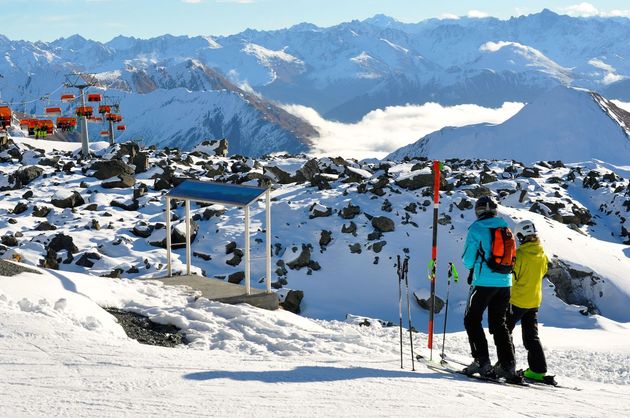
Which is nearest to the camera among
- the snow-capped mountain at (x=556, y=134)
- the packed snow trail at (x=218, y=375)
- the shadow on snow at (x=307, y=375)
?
the packed snow trail at (x=218, y=375)

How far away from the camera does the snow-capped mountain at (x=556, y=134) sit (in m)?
106

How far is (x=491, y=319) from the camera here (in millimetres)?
9367

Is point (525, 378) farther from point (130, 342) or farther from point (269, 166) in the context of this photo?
point (269, 166)

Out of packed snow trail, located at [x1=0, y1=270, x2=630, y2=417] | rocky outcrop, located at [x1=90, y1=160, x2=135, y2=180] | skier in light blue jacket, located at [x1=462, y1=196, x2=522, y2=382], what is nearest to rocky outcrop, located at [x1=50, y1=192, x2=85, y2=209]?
rocky outcrop, located at [x1=90, y1=160, x2=135, y2=180]

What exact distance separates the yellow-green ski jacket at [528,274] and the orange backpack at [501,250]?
643mm

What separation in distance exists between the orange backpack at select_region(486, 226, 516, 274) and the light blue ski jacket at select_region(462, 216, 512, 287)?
0.05 meters

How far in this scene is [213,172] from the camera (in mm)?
38219

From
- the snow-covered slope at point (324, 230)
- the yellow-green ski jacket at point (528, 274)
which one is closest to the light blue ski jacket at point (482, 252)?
the yellow-green ski jacket at point (528, 274)

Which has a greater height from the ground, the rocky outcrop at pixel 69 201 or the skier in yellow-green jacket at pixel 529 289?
the rocky outcrop at pixel 69 201

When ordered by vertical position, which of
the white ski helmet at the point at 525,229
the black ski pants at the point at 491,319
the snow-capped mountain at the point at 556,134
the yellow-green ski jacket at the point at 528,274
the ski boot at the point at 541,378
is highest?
the snow-capped mountain at the point at 556,134

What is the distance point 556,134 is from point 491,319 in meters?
108

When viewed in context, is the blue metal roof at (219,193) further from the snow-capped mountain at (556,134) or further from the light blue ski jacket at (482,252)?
the snow-capped mountain at (556,134)

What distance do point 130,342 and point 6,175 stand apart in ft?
95.7

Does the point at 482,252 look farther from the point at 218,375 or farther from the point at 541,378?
the point at 218,375
